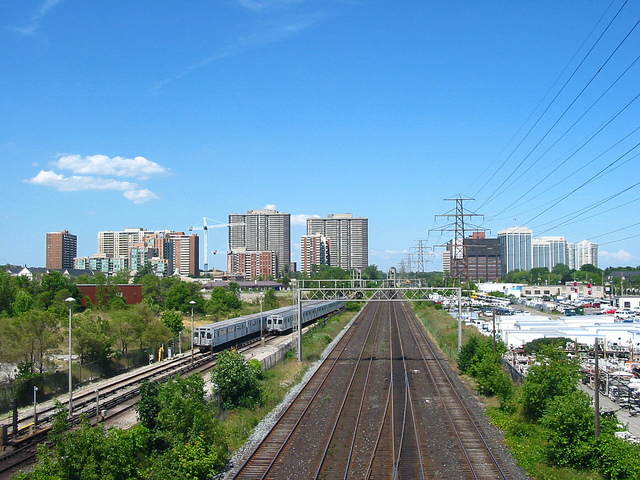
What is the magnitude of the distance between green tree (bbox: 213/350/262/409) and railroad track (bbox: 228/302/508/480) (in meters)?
1.85

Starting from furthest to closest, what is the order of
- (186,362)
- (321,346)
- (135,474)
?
(321,346), (186,362), (135,474)

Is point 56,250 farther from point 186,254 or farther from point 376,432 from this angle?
point 376,432

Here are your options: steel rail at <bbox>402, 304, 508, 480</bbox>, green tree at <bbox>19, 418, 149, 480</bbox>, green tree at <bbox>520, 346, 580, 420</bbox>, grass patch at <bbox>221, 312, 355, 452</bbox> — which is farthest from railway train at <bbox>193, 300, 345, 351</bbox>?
green tree at <bbox>19, 418, 149, 480</bbox>

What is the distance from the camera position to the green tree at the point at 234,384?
21922mm

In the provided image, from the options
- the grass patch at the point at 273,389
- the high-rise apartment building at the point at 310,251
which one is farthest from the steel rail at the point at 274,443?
the high-rise apartment building at the point at 310,251

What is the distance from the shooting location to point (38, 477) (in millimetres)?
10258

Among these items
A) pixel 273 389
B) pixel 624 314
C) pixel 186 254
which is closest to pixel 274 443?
pixel 273 389

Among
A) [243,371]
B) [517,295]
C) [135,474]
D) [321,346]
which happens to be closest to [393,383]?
[243,371]

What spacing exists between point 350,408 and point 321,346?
19.2 m

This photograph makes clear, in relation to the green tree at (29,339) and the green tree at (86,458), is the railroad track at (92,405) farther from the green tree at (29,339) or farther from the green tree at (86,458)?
the green tree at (29,339)

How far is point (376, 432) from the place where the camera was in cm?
1850

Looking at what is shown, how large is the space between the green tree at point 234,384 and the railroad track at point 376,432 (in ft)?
6.07

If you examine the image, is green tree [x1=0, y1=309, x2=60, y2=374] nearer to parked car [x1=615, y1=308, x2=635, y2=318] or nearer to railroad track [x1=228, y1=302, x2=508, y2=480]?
railroad track [x1=228, y1=302, x2=508, y2=480]

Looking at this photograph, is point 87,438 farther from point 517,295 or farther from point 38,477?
point 517,295
